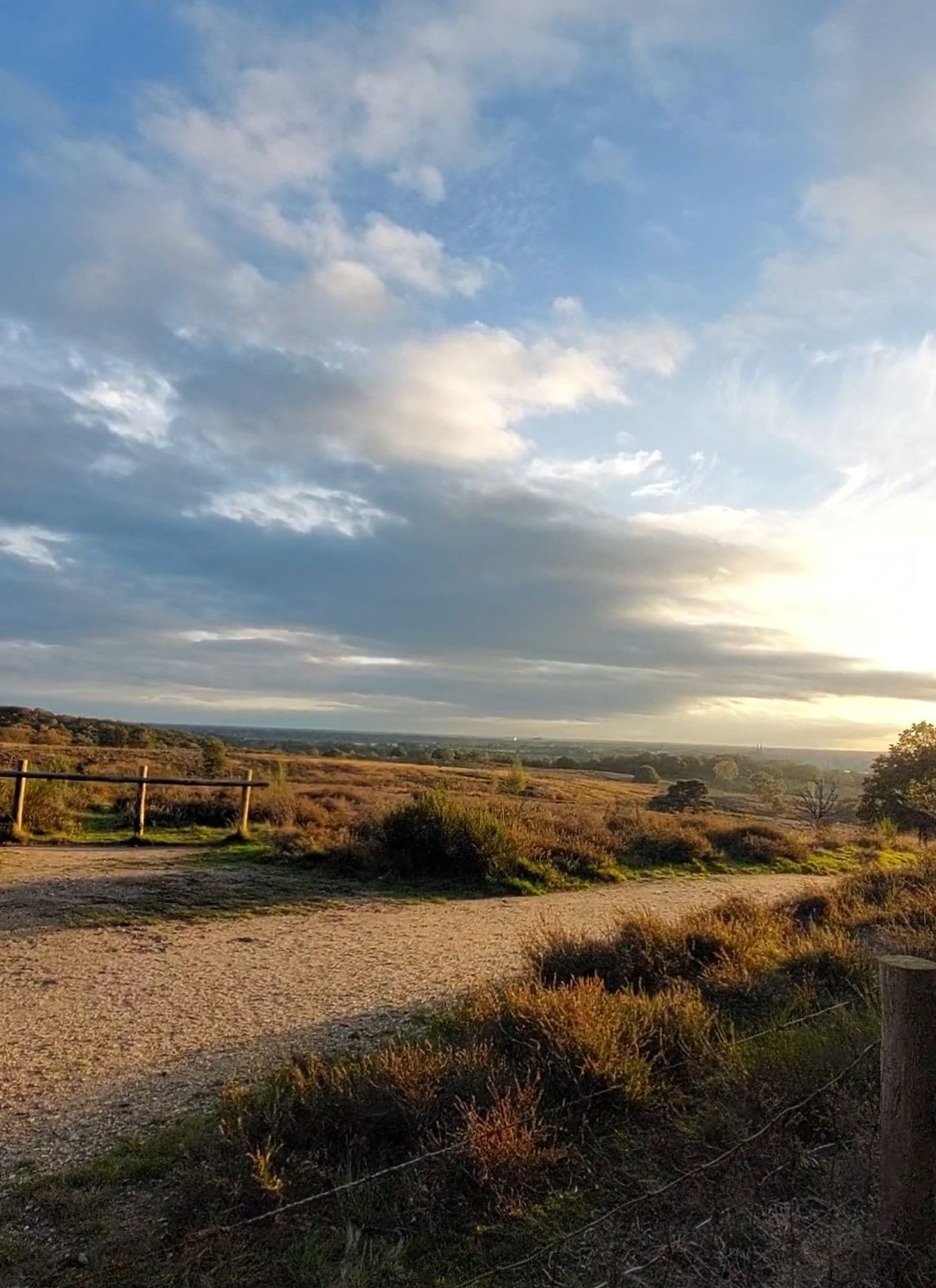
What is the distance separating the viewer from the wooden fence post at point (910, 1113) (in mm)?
3021

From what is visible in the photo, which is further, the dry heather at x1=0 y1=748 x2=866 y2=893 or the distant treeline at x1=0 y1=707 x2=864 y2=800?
the distant treeline at x1=0 y1=707 x2=864 y2=800

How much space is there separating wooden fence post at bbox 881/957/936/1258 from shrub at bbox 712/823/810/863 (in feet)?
56.2

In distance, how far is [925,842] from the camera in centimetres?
2386

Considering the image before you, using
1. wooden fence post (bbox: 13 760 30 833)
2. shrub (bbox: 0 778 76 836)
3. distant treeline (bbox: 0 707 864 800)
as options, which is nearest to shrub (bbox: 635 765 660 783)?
distant treeline (bbox: 0 707 864 800)

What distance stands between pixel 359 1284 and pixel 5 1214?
5.79 feet

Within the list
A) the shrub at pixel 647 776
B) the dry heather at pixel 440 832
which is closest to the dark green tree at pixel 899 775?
the dry heather at pixel 440 832

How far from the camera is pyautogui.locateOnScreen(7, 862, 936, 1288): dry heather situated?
351cm

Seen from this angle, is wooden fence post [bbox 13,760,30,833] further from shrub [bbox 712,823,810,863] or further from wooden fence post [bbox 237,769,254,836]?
shrub [bbox 712,823,810,863]

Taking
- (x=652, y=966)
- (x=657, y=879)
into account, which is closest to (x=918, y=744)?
(x=657, y=879)

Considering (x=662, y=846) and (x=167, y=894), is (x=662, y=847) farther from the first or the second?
(x=167, y=894)

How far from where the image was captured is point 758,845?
20094mm

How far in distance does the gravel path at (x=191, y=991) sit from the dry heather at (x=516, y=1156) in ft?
2.74

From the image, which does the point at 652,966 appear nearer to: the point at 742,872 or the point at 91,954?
the point at 91,954

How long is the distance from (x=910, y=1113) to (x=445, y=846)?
40.3 feet
